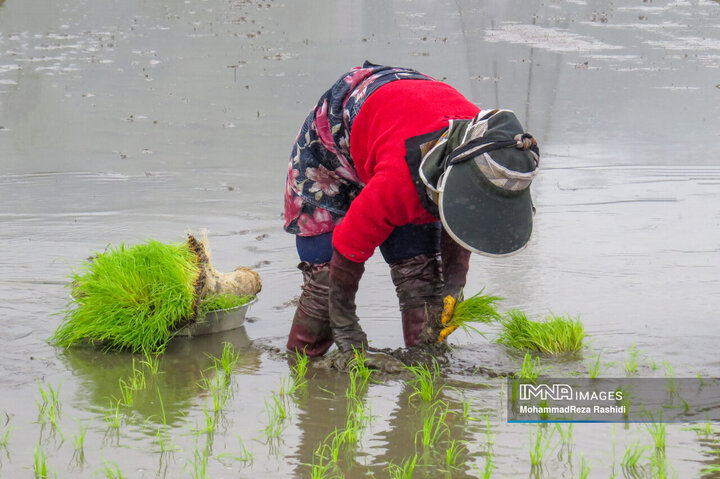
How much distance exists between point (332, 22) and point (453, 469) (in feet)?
56.3

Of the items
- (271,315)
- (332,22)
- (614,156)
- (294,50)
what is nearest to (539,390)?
(271,315)

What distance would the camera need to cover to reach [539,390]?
154 inches

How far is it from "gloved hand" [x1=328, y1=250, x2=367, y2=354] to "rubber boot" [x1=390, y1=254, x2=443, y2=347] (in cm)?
27

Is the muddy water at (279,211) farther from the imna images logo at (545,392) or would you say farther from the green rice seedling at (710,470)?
the imna images logo at (545,392)

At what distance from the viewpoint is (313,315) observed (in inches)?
173

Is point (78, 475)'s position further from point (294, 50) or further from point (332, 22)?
point (332, 22)

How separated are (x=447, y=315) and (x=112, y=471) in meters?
1.66

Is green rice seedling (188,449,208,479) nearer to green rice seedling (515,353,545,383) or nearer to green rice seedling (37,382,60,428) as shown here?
green rice seedling (37,382,60,428)

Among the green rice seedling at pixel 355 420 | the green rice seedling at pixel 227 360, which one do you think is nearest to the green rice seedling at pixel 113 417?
the green rice seedling at pixel 227 360

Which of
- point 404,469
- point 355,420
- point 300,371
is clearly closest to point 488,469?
point 404,469

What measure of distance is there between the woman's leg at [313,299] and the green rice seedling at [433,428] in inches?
33.4

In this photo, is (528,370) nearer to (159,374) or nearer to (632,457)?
(632,457)

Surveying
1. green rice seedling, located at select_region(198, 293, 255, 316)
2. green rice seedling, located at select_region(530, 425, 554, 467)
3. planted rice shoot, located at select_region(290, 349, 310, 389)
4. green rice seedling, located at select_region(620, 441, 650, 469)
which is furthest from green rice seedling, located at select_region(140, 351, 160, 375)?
green rice seedling, located at select_region(620, 441, 650, 469)

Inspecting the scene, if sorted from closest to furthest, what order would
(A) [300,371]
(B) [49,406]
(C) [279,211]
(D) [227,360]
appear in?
1. (B) [49,406]
2. (A) [300,371]
3. (D) [227,360]
4. (C) [279,211]
